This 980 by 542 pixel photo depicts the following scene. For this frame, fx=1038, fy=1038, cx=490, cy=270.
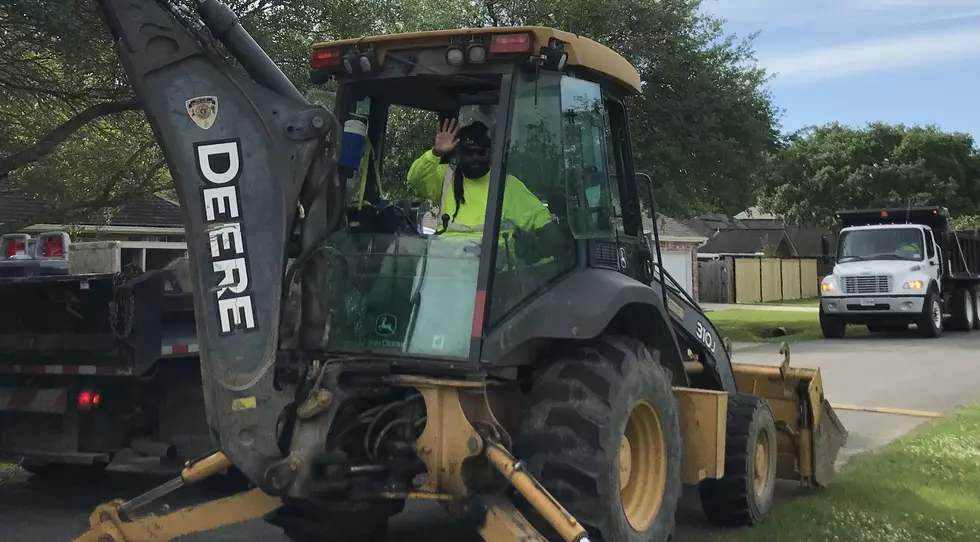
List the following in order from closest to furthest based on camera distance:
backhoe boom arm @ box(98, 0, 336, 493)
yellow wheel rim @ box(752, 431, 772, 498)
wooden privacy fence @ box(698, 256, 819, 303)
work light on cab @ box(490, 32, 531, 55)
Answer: backhoe boom arm @ box(98, 0, 336, 493) < work light on cab @ box(490, 32, 531, 55) < yellow wheel rim @ box(752, 431, 772, 498) < wooden privacy fence @ box(698, 256, 819, 303)

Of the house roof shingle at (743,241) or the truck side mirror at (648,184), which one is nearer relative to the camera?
the truck side mirror at (648,184)

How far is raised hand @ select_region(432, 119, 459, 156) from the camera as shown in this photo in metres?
5.26

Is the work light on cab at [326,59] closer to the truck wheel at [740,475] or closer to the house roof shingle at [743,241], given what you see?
the truck wheel at [740,475]

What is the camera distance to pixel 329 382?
4.45 meters

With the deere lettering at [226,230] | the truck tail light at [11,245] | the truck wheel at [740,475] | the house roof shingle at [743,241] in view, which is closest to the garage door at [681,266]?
the house roof shingle at [743,241]

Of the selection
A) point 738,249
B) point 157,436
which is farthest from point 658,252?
point 738,249

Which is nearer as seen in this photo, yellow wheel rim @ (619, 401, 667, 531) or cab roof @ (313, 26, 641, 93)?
cab roof @ (313, 26, 641, 93)

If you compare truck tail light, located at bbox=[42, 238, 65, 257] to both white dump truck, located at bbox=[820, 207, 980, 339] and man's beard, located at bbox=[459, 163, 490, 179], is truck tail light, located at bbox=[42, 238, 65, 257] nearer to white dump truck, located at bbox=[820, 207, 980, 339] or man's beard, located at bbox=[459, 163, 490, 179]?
man's beard, located at bbox=[459, 163, 490, 179]

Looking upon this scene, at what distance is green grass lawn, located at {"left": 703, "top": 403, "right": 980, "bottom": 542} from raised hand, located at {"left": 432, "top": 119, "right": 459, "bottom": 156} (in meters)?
2.76

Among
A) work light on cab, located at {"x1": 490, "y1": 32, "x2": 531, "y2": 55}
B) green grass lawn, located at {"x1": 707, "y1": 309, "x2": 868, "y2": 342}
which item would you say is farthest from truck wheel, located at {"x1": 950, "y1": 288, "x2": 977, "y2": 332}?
work light on cab, located at {"x1": 490, "y1": 32, "x2": 531, "y2": 55}

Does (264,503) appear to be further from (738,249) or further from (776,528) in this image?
(738,249)

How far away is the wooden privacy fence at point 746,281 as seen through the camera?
135ft

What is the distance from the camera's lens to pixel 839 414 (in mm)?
11492

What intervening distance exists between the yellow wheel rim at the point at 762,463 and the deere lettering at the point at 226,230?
142 inches
